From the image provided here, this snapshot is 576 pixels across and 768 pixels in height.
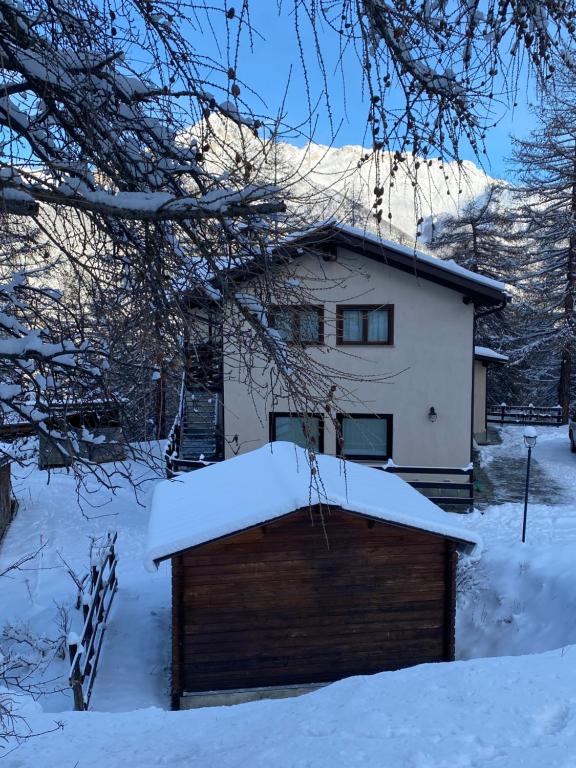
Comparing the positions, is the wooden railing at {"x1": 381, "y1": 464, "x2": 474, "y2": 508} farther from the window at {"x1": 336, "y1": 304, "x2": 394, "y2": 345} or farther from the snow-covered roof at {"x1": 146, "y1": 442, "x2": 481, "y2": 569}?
the snow-covered roof at {"x1": 146, "y1": 442, "x2": 481, "y2": 569}

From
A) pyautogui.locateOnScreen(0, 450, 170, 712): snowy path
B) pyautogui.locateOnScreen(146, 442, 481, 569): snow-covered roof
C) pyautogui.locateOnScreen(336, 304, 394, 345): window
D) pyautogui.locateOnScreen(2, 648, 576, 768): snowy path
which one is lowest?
pyautogui.locateOnScreen(0, 450, 170, 712): snowy path

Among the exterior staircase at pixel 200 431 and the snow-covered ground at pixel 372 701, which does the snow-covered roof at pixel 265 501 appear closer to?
the snow-covered ground at pixel 372 701

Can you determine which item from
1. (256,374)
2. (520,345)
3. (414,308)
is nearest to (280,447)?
(256,374)

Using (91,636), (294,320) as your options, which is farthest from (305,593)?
(294,320)

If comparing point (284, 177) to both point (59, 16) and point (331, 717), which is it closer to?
point (59, 16)

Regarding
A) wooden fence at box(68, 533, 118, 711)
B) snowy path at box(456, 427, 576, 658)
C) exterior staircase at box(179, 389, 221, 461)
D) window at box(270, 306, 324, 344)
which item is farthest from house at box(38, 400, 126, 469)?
exterior staircase at box(179, 389, 221, 461)

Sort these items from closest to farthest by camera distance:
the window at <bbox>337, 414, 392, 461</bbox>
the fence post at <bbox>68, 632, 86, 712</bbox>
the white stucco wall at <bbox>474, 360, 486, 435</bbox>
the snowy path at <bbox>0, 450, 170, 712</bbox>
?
the fence post at <bbox>68, 632, 86, 712</bbox> < the snowy path at <bbox>0, 450, 170, 712</bbox> < the window at <bbox>337, 414, 392, 461</bbox> < the white stucco wall at <bbox>474, 360, 486, 435</bbox>

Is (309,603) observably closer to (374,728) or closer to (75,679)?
(75,679)

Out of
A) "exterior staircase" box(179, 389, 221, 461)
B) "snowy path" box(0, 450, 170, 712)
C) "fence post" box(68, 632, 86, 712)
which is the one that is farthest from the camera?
"exterior staircase" box(179, 389, 221, 461)

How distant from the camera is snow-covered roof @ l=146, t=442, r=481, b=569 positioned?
756 cm

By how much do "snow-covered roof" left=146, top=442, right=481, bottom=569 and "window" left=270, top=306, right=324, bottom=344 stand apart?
3.13m

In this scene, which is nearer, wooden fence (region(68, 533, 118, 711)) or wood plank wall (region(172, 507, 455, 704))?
wooden fence (region(68, 533, 118, 711))

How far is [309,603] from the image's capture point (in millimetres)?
8422

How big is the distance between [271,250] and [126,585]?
995cm
